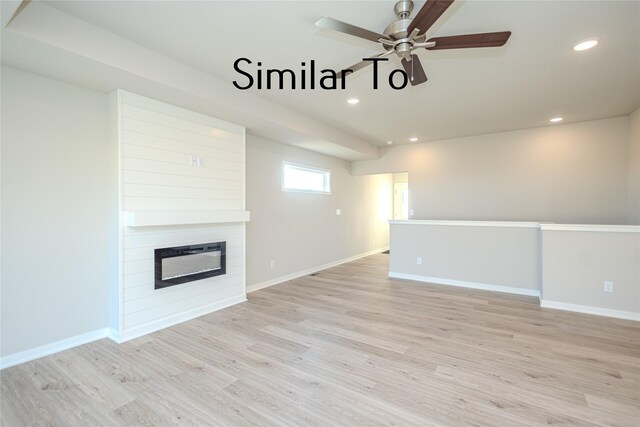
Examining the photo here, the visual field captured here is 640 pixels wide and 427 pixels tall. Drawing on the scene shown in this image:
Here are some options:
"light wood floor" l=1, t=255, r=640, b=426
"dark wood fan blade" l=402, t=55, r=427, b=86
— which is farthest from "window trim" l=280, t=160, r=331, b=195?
"dark wood fan blade" l=402, t=55, r=427, b=86

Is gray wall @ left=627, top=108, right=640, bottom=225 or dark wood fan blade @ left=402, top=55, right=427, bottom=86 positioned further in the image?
gray wall @ left=627, top=108, right=640, bottom=225

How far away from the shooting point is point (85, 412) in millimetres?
1891

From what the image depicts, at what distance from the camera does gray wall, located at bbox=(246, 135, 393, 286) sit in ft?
15.5

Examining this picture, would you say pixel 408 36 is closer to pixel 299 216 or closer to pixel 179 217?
pixel 179 217

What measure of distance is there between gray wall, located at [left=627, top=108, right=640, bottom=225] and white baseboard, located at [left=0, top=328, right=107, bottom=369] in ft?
22.6

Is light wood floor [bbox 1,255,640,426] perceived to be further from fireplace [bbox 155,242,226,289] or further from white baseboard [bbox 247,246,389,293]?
white baseboard [bbox 247,246,389,293]

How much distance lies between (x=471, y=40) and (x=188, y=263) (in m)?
3.44

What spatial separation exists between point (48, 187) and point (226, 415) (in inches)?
98.5

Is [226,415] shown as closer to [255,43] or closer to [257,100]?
[255,43]

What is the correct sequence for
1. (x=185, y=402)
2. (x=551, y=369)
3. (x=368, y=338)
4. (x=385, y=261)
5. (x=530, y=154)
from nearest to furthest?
(x=185, y=402)
(x=551, y=369)
(x=368, y=338)
(x=530, y=154)
(x=385, y=261)

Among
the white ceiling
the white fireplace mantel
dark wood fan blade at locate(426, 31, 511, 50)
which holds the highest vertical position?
the white ceiling

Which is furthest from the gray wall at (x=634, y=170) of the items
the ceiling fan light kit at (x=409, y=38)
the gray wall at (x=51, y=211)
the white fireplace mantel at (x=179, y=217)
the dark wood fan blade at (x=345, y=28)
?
the gray wall at (x=51, y=211)

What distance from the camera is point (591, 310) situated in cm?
358

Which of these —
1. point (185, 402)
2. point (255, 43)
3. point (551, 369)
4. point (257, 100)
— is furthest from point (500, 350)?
point (257, 100)
